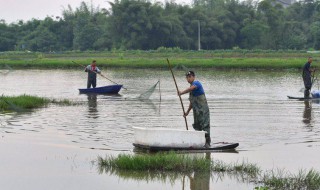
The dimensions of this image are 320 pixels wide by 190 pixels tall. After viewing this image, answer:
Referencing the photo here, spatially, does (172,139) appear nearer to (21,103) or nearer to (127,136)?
(127,136)

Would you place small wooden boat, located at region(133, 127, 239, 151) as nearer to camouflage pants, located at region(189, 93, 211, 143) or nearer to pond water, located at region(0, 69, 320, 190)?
pond water, located at region(0, 69, 320, 190)

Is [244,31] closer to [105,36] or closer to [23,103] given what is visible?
[105,36]

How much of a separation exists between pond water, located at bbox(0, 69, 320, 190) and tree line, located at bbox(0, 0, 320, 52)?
48654mm

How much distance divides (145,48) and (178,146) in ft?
214

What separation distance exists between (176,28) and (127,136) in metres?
62.8

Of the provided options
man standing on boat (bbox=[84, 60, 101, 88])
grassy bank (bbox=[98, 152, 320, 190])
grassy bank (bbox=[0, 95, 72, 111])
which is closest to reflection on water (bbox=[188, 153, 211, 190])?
grassy bank (bbox=[98, 152, 320, 190])

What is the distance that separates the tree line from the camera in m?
76.8

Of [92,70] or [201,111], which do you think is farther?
[92,70]

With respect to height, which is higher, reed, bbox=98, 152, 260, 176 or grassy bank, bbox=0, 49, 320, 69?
grassy bank, bbox=0, 49, 320, 69

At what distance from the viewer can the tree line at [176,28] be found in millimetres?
76750

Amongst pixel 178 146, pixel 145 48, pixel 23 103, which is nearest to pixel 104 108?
pixel 23 103

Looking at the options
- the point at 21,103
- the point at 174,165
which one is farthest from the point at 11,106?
the point at 174,165

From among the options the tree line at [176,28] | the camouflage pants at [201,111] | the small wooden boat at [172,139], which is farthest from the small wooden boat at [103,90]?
the tree line at [176,28]

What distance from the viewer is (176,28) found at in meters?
77.9
